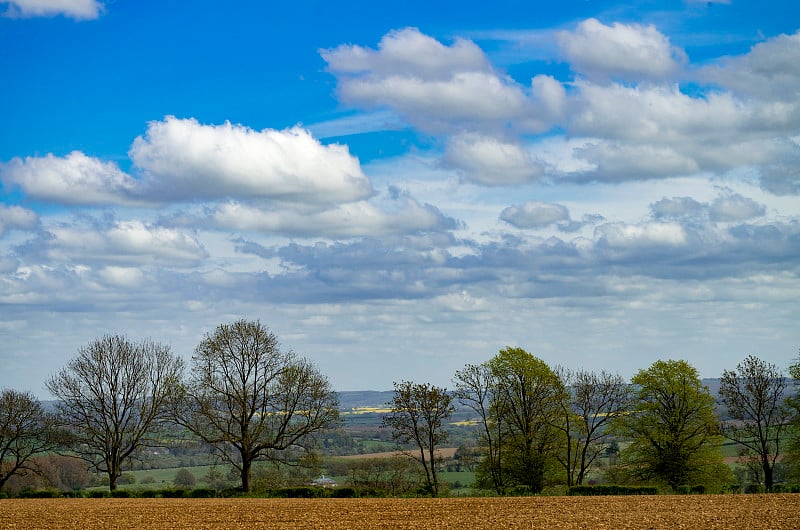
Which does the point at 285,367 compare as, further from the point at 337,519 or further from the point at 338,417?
the point at 337,519

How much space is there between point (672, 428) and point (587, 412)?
6644mm

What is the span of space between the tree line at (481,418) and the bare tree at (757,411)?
0.11m

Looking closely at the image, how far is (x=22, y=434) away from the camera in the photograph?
71.7m

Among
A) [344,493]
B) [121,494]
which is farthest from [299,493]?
[121,494]

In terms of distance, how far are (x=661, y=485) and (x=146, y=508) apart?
37532 mm


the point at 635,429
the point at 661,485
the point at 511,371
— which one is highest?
the point at 511,371

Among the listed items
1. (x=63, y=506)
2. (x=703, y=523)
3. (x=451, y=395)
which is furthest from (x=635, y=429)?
(x=63, y=506)

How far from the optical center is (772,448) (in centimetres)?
6431

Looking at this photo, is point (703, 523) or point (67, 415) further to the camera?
point (67, 415)

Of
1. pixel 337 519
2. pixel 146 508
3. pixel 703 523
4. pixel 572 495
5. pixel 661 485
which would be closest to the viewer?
pixel 703 523

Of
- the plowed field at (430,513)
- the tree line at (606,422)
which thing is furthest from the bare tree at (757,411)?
the plowed field at (430,513)

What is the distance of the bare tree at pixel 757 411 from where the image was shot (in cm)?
6372

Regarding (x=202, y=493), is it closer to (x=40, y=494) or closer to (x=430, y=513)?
(x=40, y=494)

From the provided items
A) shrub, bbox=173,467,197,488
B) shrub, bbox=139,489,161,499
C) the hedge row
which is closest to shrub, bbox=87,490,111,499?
shrub, bbox=139,489,161,499
